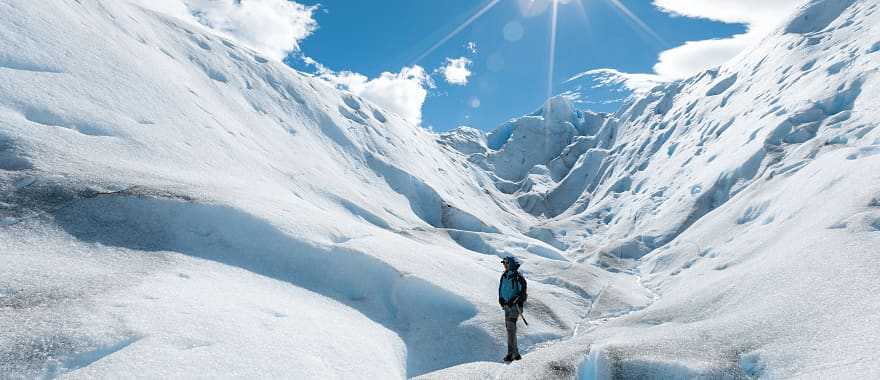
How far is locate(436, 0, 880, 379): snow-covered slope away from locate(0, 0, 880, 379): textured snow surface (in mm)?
101

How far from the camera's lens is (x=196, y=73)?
33.8m

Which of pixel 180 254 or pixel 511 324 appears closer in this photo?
pixel 511 324

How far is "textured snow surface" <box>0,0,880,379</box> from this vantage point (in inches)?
346

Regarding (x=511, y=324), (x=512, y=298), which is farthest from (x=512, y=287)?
(x=511, y=324)

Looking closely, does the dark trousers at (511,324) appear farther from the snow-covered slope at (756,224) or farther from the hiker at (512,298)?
the snow-covered slope at (756,224)

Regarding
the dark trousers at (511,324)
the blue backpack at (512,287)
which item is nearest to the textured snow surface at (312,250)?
the dark trousers at (511,324)

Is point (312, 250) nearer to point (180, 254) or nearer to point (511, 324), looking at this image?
point (180, 254)

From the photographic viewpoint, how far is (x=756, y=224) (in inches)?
954

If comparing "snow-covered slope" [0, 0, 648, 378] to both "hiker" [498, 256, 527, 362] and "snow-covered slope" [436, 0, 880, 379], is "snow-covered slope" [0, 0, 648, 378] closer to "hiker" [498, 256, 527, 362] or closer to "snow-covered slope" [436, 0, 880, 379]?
"hiker" [498, 256, 527, 362]

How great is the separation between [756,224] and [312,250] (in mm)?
22865

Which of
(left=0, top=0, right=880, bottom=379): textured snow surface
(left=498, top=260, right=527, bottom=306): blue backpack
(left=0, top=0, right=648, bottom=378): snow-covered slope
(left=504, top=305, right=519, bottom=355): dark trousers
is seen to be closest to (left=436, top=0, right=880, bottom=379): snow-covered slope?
(left=0, top=0, right=880, bottom=379): textured snow surface

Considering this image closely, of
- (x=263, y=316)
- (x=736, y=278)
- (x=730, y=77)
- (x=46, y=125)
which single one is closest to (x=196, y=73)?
(x=46, y=125)

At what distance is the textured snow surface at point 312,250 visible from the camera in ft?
28.9

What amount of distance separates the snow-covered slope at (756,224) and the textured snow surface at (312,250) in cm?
10
